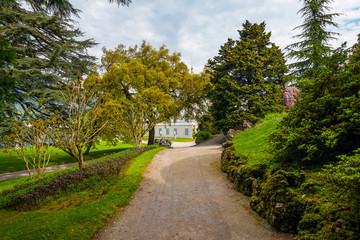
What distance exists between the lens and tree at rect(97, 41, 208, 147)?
Answer: 14445 mm

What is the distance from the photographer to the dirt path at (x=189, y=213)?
3.88m

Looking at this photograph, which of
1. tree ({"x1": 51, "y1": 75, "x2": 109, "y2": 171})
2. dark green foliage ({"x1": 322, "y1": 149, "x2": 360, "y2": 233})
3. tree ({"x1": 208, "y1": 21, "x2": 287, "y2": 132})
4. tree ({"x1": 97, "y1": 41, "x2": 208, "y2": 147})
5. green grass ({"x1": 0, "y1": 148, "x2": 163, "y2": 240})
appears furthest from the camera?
tree ({"x1": 208, "y1": 21, "x2": 287, "y2": 132})

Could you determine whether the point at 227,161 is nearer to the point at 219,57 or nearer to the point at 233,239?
the point at 233,239

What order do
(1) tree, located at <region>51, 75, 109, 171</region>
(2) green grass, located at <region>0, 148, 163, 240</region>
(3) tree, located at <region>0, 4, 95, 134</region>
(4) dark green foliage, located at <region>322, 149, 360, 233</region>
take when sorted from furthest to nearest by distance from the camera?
1. (3) tree, located at <region>0, 4, 95, 134</region>
2. (1) tree, located at <region>51, 75, 109, 171</region>
3. (2) green grass, located at <region>0, 148, 163, 240</region>
4. (4) dark green foliage, located at <region>322, 149, 360, 233</region>

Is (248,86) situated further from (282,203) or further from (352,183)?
(352,183)

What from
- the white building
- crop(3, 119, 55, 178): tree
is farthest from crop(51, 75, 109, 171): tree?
the white building

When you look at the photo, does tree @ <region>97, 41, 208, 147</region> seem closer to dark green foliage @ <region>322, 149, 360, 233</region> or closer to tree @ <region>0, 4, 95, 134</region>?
tree @ <region>0, 4, 95, 134</region>

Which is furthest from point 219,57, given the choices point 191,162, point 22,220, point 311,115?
point 22,220

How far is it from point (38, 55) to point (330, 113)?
701 inches

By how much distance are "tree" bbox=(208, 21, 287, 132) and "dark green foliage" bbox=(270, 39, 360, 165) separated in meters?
11.4

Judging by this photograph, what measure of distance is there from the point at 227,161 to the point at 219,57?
18435mm

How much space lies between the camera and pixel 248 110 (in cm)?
1627

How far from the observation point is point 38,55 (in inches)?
508

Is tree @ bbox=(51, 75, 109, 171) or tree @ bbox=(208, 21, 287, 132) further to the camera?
tree @ bbox=(208, 21, 287, 132)
